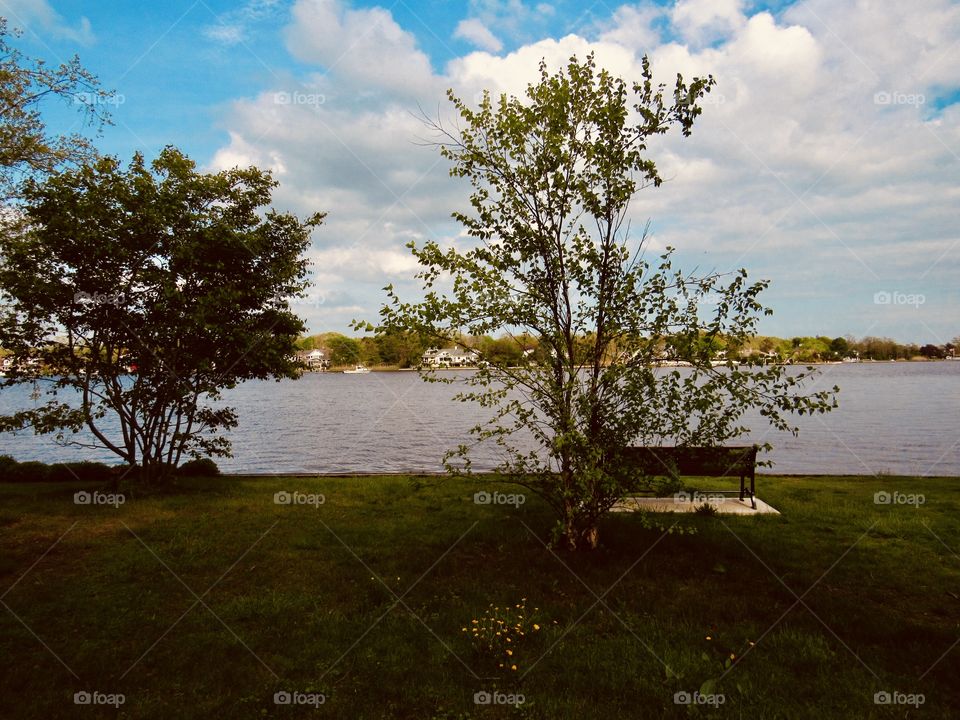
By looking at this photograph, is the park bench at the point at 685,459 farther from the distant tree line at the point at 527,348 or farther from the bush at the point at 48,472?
the bush at the point at 48,472

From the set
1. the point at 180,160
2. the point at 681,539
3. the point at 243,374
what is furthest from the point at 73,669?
the point at 180,160

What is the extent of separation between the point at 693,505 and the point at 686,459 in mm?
2244

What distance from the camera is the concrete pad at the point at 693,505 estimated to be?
1123 centimetres

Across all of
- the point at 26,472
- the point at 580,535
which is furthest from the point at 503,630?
the point at 26,472

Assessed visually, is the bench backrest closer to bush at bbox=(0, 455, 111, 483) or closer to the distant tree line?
the distant tree line

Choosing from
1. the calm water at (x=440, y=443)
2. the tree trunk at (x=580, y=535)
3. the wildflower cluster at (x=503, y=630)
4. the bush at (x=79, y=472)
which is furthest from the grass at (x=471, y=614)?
the calm water at (x=440, y=443)

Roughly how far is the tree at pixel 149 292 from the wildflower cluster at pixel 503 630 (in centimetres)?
957

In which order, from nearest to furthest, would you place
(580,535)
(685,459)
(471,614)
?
(471,614) < (580,535) < (685,459)

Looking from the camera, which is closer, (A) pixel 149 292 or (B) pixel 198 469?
(A) pixel 149 292

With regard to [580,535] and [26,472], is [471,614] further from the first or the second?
[26,472]

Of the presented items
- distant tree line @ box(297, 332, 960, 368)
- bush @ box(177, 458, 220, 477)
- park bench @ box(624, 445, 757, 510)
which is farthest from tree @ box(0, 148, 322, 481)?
park bench @ box(624, 445, 757, 510)

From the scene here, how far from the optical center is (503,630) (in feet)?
20.6

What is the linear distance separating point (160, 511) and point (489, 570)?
813 centimetres

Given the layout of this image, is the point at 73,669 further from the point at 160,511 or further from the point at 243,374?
the point at 243,374
